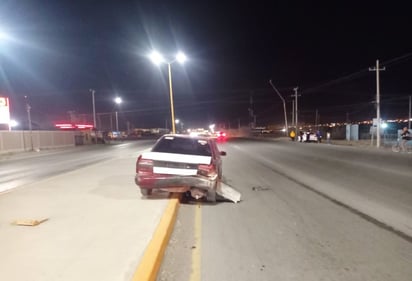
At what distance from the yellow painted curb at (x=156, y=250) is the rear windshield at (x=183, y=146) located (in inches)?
81.4

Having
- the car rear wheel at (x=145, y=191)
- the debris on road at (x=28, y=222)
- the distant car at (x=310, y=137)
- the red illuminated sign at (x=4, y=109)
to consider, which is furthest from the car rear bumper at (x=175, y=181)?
the distant car at (x=310, y=137)

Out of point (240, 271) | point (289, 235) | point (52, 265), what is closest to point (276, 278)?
point (240, 271)

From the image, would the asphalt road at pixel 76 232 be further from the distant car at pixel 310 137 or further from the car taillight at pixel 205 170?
the distant car at pixel 310 137

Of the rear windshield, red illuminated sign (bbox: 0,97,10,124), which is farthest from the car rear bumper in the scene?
red illuminated sign (bbox: 0,97,10,124)

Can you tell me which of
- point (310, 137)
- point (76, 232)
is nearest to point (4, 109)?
point (310, 137)

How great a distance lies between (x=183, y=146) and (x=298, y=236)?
4199 mm

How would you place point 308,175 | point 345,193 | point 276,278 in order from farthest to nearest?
point 308,175 < point 345,193 < point 276,278

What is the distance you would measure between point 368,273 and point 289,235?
1.72 m

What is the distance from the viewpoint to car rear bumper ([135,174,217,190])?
26.9 ft

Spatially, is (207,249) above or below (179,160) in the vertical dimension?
below

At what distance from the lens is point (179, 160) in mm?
8320

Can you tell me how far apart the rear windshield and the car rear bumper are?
2.56 feet

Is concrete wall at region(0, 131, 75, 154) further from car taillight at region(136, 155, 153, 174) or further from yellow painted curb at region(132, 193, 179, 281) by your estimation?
yellow painted curb at region(132, 193, 179, 281)

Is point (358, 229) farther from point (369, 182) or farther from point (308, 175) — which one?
point (308, 175)
